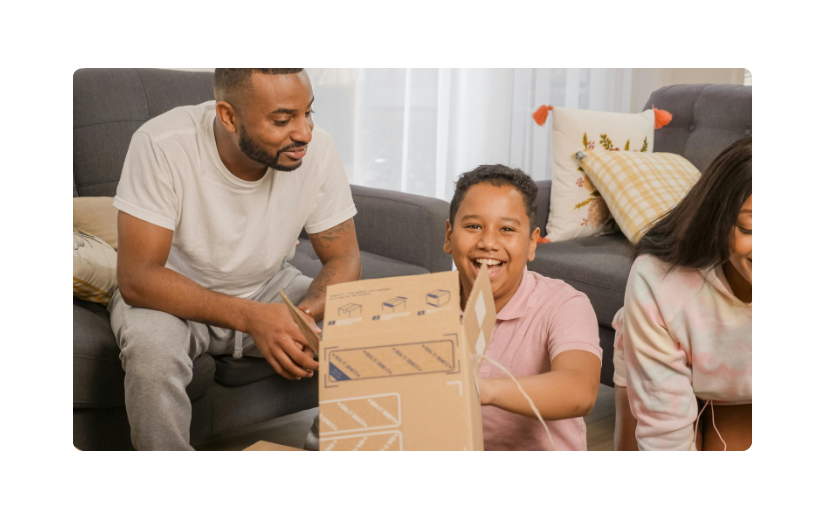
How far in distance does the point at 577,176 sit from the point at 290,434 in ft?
3.66

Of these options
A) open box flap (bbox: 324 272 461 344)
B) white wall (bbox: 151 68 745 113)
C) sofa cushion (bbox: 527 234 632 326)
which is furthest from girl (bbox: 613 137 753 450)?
white wall (bbox: 151 68 745 113)

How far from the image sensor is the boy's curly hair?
3.71ft

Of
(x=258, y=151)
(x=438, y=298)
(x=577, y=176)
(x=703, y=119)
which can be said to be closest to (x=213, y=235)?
(x=258, y=151)

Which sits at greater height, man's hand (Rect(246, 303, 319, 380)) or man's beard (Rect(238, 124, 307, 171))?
man's beard (Rect(238, 124, 307, 171))

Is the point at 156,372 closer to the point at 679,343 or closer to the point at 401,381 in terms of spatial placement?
the point at 401,381

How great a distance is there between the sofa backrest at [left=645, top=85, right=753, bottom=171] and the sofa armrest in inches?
36.1

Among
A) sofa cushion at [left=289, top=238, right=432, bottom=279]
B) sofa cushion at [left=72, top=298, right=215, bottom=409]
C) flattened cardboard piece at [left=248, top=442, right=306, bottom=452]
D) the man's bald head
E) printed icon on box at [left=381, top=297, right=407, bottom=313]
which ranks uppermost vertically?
the man's bald head

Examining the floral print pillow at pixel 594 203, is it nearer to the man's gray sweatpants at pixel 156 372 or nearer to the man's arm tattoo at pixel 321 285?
the man's arm tattoo at pixel 321 285

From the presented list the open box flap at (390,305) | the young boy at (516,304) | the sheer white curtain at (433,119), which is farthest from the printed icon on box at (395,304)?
the sheer white curtain at (433,119)

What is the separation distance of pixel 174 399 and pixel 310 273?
0.57m

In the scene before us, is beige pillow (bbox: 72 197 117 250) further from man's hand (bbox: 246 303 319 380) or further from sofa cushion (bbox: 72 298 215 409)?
man's hand (bbox: 246 303 319 380)

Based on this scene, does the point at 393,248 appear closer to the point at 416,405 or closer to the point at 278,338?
the point at 278,338

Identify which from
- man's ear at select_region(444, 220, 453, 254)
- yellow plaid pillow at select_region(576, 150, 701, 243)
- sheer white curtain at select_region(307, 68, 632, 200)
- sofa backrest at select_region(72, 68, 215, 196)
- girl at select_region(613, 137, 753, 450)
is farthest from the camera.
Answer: sheer white curtain at select_region(307, 68, 632, 200)
